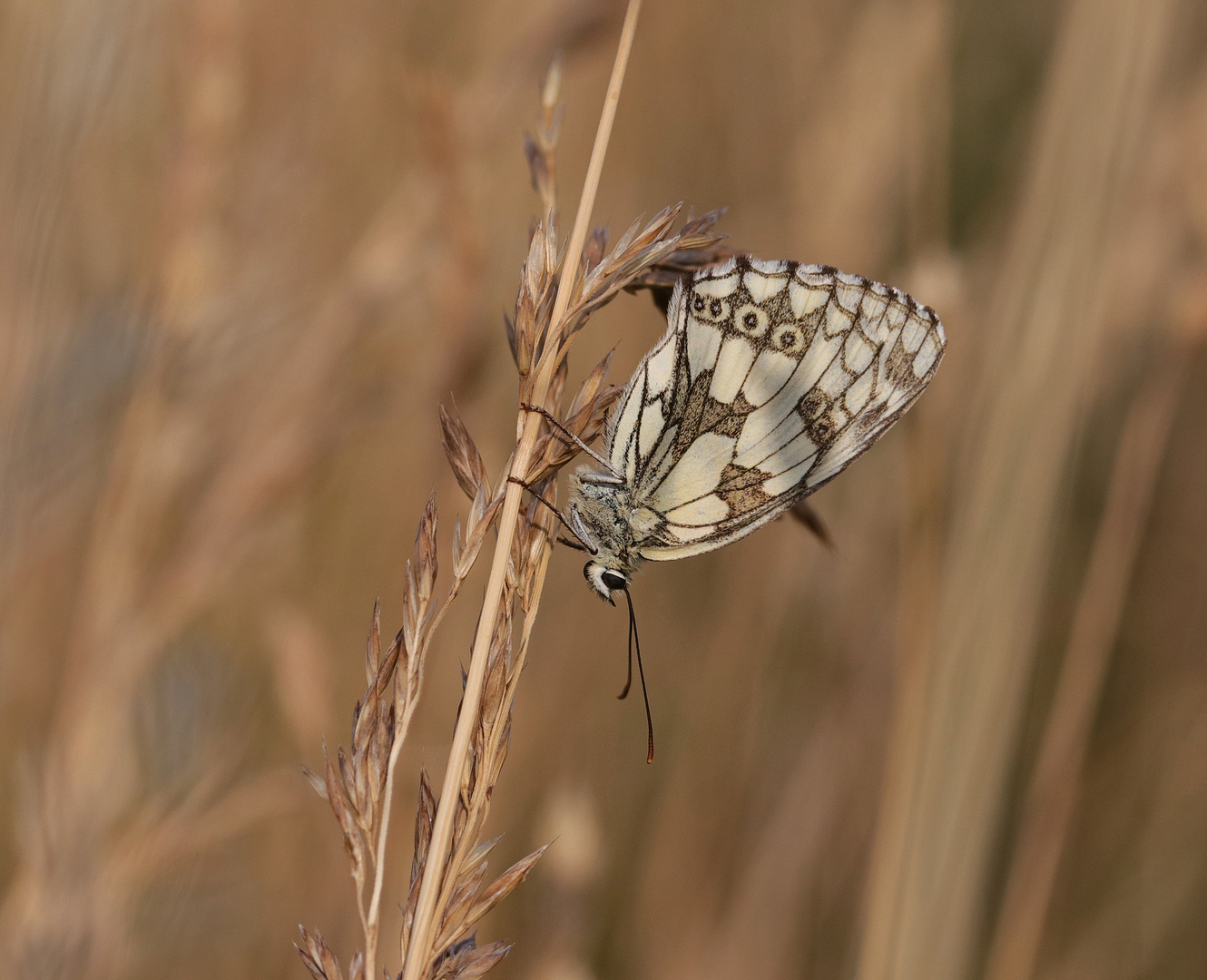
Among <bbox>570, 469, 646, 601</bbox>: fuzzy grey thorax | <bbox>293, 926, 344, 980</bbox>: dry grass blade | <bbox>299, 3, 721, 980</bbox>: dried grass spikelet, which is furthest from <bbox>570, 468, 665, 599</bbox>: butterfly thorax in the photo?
<bbox>293, 926, 344, 980</bbox>: dry grass blade

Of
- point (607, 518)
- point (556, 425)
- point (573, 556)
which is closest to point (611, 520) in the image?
point (607, 518)

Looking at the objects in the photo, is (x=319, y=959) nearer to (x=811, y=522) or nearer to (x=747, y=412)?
(x=811, y=522)

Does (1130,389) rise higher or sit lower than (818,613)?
higher

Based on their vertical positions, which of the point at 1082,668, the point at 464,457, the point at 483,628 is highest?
the point at 464,457

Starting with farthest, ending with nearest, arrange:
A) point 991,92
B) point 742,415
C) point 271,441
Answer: point 991,92
point 271,441
point 742,415

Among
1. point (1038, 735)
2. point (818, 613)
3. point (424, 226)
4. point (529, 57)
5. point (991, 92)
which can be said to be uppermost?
point (991, 92)

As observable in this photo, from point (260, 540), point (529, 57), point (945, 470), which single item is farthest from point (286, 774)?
point (945, 470)

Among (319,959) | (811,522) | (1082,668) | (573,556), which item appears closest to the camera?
(319,959)

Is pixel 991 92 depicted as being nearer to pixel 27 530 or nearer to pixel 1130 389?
pixel 1130 389
